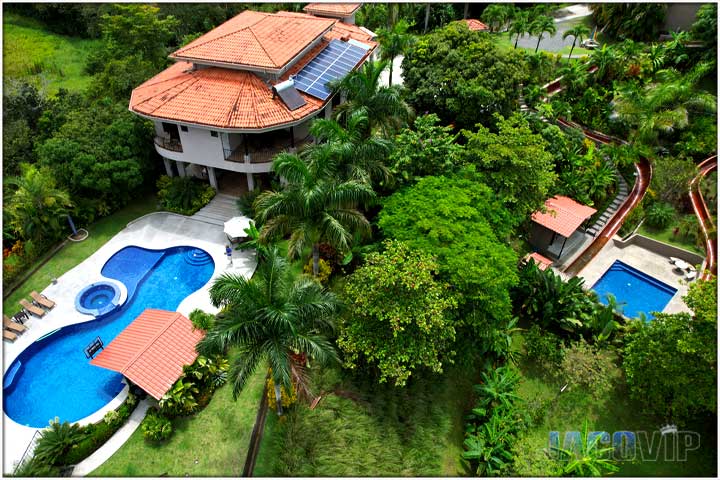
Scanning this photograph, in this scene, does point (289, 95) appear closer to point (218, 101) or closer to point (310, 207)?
point (218, 101)

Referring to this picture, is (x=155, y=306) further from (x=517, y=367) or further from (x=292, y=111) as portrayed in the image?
(x=517, y=367)

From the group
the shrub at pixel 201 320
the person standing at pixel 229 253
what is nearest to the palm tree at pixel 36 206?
the person standing at pixel 229 253

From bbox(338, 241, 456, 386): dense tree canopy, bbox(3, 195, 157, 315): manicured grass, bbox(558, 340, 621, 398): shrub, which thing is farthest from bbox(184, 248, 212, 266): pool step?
bbox(558, 340, 621, 398): shrub

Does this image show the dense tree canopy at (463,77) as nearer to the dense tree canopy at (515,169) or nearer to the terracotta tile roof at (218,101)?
the dense tree canopy at (515,169)

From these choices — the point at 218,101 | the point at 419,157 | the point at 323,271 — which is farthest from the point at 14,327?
the point at 419,157

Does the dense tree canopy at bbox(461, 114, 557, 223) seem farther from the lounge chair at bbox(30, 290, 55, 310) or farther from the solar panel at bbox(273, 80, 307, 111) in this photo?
the lounge chair at bbox(30, 290, 55, 310)

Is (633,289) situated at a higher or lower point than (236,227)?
lower

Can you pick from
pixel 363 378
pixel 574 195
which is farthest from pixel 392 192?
pixel 574 195
